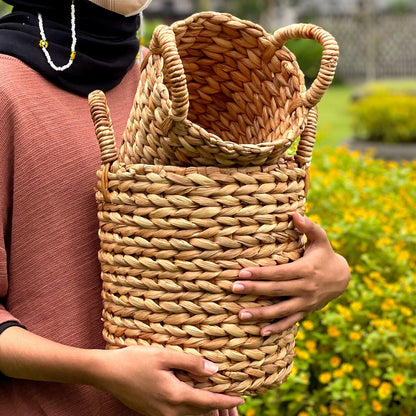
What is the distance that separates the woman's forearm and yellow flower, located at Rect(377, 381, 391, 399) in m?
1.37

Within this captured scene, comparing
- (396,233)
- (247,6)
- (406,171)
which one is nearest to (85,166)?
(396,233)

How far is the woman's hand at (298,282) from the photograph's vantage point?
3.49ft

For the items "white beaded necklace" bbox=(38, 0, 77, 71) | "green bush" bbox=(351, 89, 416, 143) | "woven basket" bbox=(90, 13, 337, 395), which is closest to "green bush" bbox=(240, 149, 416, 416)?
"woven basket" bbox=(90, 13, 337, 395)

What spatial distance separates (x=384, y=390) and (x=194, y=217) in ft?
4.70

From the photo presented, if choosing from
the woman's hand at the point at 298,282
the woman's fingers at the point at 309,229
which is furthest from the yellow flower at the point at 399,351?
the woman's fingers at the point at 309,229

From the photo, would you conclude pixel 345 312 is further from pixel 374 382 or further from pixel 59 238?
pixel 59 238

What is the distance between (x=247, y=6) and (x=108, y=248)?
762 inches

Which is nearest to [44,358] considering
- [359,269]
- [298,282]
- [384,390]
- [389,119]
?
[298,282]

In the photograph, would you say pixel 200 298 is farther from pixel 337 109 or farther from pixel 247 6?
pixel 247 6

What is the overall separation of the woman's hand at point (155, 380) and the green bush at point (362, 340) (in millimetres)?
1183

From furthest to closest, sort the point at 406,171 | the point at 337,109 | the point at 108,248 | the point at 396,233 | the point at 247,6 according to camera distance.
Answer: the point at 247,6 < the point at 337,109 < the point at 406,171 < the point at 396,233 < the point at 108,248

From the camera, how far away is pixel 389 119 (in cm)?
798

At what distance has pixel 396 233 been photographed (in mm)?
2982

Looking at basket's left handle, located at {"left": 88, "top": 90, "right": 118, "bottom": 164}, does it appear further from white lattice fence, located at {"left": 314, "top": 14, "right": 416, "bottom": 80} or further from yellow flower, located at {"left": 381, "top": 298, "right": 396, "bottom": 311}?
white lattice fence, located at {"left": 314, "top": 14, "right": 416, "bottom": 80}
